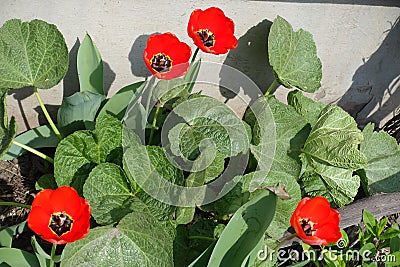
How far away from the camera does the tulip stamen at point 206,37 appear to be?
1610 mm

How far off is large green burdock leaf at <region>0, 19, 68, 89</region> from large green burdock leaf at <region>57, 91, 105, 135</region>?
76mm

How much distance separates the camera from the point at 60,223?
1303mm

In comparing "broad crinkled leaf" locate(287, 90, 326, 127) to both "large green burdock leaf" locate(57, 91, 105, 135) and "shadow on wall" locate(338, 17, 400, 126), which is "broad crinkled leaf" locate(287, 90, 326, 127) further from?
"large green burdock leaf" locate(57, 91, 105, 135)

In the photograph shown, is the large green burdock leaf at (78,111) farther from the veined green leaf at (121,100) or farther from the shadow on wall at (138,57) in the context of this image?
the shadow on wall at (138,57)

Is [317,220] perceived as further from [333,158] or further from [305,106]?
[305,106]

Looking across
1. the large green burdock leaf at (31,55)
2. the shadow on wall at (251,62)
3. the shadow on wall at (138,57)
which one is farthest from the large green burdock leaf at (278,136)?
the large green burdock leaf at (31,55)

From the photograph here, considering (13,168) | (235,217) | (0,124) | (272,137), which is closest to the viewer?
(235,217)

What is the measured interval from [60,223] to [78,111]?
471mm

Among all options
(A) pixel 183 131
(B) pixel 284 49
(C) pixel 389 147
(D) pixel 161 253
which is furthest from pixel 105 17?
(C) pixel 389 147

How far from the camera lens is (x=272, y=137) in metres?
1.79

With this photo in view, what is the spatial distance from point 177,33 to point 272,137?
0.44 meters

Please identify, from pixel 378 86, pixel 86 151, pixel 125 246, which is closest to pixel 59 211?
pixel 125 246

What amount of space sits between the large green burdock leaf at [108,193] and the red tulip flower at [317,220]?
1.47 feet

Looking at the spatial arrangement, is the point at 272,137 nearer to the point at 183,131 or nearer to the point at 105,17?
the point at 183,131
